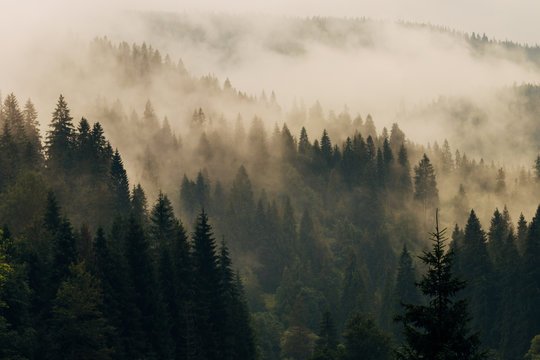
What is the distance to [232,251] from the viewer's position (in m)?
156

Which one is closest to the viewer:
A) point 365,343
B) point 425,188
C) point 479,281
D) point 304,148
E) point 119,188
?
point 365,343

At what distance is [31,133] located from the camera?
11119 cm

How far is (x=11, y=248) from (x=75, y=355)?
12.5 meters

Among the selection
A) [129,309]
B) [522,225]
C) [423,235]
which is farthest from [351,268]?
[129,309]

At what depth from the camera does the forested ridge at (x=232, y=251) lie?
174 ft

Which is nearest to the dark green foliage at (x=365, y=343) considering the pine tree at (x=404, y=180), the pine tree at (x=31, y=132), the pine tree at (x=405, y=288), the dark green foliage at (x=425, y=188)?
the pine tree at (x=405, y=288)

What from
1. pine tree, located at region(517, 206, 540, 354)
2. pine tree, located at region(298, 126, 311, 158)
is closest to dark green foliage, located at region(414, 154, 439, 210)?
pine tree, located at region(298, 126, 311, 158)

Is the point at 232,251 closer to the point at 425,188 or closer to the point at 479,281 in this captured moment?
the point at 425,188

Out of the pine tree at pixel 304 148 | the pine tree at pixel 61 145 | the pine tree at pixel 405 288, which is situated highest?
the pine tree at pixel 304 148

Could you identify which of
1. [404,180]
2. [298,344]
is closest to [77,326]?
[298,344]

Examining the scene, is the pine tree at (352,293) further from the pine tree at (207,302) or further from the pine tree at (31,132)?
the pine tree at (207,302)

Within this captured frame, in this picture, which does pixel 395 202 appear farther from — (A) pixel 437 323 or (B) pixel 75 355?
(A) pixel 437 323

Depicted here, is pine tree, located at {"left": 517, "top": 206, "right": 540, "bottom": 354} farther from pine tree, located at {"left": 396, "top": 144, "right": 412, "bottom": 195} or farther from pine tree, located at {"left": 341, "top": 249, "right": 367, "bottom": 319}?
pine tree, located at {"left": 396, "top": 144, "right": 412, "bottom": 195}

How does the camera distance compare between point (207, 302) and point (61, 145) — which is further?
point (61, 145)
